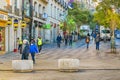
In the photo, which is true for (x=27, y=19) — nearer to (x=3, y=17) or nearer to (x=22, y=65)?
(x=3, y=17)

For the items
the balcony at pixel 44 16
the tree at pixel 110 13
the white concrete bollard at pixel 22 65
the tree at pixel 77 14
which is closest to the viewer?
→ the white concrete bollard at pixel 22 65

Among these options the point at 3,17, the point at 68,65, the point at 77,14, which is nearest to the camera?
the point at 68,65

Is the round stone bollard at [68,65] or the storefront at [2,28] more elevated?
the storefront at [2,28]

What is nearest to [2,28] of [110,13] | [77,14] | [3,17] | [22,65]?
[3,17]

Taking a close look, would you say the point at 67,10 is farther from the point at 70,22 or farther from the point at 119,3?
the point at 119,3

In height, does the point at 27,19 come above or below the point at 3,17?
above

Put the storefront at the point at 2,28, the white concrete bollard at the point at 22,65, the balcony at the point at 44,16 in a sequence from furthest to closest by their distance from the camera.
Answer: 1. the balcony at the point at 44,16
2. the storefront at the point at 2,28
3. the white concrete bollard at the point at 22,65

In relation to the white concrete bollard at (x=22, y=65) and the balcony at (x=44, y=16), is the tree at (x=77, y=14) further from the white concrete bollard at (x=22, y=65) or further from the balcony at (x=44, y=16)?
the white concrete bollard at (x=22, y=65)

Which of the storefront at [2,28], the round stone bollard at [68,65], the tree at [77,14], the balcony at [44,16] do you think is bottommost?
the round stone bollard at [68,65]

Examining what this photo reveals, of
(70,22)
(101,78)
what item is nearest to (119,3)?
(101,78)

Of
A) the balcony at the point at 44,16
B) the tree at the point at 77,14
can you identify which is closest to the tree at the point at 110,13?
the balcony at the point at 44,16

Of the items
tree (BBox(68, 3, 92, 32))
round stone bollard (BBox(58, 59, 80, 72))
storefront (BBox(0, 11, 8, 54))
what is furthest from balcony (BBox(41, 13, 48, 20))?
round stone bollard (BBox(58, 59, 80, 72))

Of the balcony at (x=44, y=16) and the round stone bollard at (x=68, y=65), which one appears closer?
the round stone bollard at (x=68, y=65)

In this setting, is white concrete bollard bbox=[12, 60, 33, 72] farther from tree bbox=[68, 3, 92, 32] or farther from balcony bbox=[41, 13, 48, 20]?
tree bbox=[68, 3, 92, 32]
